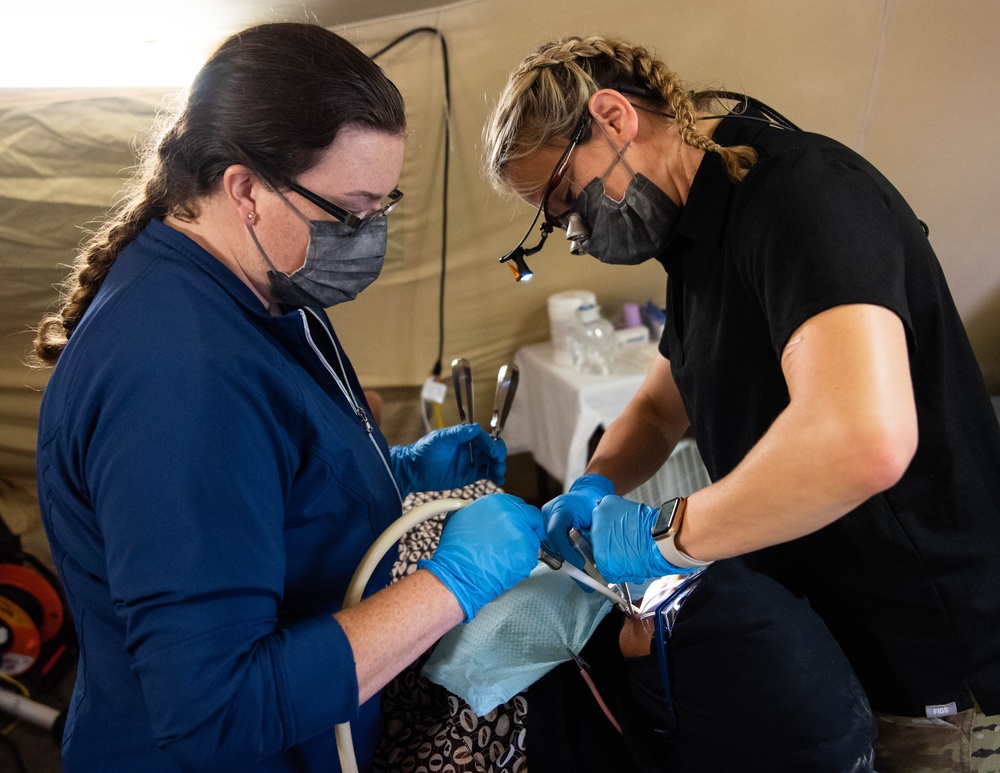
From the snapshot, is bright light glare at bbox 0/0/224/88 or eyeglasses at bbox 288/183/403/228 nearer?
eyeglasses at bbox 288/183/403/228

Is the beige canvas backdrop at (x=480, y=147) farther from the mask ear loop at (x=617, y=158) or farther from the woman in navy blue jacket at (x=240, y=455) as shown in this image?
the mask ear loop at (x=617, y=158)

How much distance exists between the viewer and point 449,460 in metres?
1.47

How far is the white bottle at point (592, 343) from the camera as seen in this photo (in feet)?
8.50

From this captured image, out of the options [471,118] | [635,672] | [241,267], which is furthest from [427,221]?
[635,672]

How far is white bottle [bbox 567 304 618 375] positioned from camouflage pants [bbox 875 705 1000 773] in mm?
1664

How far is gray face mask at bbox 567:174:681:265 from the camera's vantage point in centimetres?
109

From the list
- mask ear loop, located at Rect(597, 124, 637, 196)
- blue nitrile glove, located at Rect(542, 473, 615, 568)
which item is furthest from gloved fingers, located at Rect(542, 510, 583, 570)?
mask ear loop, located at Rect(597, 124, 637, 196)

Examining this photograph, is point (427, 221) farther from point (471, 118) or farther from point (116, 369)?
point (116, 369)

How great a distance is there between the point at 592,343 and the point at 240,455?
6.47 ft

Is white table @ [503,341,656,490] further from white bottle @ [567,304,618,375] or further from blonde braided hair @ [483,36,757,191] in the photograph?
blonde braided hair @ [483,36,757,191]

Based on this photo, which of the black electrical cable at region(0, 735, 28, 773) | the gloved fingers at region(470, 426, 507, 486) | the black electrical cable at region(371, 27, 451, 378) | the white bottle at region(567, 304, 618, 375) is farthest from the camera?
the white bottle at region(567, 304, 618, 375)

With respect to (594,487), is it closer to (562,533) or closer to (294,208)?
(562,533)

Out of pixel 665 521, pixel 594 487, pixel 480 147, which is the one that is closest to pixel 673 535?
pixel 665 521

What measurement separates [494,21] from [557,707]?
210 centimetres
